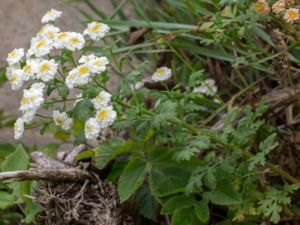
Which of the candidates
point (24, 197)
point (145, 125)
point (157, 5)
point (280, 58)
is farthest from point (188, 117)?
point (157, 5)

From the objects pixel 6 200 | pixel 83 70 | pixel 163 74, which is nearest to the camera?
pixel 83 70

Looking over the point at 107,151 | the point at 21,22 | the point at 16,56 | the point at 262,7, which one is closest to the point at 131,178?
the point at 107,151

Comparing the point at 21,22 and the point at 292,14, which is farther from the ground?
the point at 292,14

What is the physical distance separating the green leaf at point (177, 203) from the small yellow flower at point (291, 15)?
0.59 meters

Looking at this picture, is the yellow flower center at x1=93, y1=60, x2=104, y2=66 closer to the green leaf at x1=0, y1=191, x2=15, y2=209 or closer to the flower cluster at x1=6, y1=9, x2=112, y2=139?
the flower cluster at x1=6, y1=9, x2=112, y2=139

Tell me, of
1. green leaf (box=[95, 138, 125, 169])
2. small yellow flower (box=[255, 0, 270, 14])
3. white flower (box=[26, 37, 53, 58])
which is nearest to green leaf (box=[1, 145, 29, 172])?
green leaf (box=[95, 138, 125, 169])

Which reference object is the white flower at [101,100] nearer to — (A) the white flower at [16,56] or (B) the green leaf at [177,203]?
(A) the white flower at [16,56]

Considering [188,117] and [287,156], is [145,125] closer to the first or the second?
[188,117]

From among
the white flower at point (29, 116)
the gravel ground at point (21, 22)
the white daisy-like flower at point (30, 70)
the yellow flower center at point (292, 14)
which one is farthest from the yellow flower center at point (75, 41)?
the gravel ground at point (21, 22)

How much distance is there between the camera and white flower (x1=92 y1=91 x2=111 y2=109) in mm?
1880

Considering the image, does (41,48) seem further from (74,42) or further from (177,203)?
(177,203)

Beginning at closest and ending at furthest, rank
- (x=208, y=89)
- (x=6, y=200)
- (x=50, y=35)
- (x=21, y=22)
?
(x=50, y=35) → (x=6, y=200) → (x=208, y=89) → (x=21, y=22)

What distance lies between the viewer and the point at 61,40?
76.3 inches

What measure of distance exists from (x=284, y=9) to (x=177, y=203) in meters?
0.62
